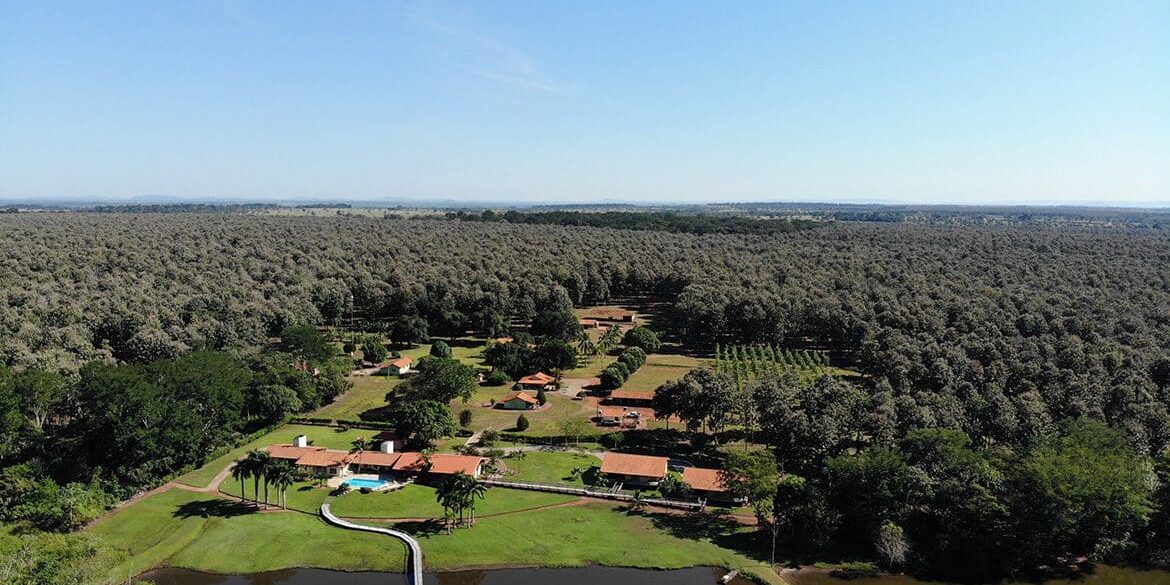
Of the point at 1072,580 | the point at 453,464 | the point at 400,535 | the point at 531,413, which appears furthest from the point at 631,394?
the point at 1072,580

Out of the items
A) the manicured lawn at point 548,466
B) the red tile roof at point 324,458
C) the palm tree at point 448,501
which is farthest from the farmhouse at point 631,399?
the palm tree at point 448,501

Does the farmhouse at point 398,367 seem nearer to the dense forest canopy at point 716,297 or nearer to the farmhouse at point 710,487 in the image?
the dense forest canopy at point 716,297

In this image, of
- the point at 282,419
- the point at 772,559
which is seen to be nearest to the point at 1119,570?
the point at 772,559

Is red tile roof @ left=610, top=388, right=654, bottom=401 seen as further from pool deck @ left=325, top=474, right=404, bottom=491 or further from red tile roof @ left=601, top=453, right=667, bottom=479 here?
pool deck @ left=325, top=474, right=404, bottom=491

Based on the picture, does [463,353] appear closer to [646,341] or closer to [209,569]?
[646,341]

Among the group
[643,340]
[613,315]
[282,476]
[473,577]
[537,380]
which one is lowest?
[473,577]

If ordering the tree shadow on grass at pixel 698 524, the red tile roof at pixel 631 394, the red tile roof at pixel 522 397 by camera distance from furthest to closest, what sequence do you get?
the red tile roof at pixel 631 394 < the red tile roof at pixel 522 397 < the tree shadow on grass at pixel 698 524

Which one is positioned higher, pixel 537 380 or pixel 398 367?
pixel 398 367

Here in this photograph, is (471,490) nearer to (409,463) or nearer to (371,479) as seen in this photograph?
(409,463)
